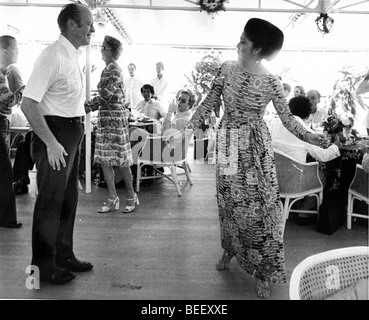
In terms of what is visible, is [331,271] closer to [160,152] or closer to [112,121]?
[112,121]

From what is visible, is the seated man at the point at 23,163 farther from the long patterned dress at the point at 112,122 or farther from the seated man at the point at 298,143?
the seated man at the point at 298,143

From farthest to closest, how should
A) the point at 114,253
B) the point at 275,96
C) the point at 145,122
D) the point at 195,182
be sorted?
the point at 195,182
the point at 145,122
the point at 114,253
the point at 275,96

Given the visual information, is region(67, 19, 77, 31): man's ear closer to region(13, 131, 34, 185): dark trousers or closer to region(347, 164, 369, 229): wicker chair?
region(347, 164, 369, 229): wicker chair

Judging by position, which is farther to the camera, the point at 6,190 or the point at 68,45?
the point at 6,190

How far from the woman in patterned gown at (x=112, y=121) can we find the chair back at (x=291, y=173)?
4.03ft

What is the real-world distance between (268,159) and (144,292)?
835 millimetres

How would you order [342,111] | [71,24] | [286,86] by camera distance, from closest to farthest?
1. [71,24]
2. [342,111]
3. [286,86]

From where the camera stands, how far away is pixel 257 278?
1910 millimetres

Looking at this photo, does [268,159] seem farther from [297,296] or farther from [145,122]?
[145,122]

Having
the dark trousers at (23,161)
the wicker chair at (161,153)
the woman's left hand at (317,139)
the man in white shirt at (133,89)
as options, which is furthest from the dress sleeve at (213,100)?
the man in white shirt at (133,89)

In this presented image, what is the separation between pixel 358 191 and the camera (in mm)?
2742

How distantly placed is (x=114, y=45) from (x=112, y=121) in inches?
22.4

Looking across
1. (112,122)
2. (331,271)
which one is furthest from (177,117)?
(331,271)

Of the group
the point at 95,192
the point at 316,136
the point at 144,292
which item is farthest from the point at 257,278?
the point at 95,192
